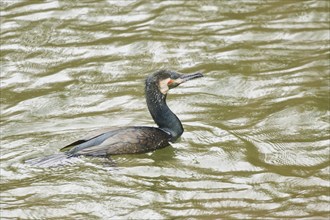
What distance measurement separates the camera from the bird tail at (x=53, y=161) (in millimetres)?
9227

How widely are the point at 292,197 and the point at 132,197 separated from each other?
1.46 meters

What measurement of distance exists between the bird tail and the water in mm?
88

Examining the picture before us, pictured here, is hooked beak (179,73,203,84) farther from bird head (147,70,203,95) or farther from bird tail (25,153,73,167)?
bird tail (25,153,73,167)

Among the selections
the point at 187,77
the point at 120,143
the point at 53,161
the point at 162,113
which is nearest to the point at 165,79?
the point at 187,77

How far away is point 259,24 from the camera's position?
13484mm

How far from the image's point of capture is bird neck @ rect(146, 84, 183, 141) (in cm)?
1009

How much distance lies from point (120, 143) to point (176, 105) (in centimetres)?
171

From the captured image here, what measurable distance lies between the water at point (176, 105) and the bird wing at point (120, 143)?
4.3 inches

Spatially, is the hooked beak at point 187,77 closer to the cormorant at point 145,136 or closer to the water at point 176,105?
the cormorant at point 145,136

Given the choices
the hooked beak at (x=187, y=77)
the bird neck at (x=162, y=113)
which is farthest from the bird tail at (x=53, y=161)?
the hooked beak at (x=187, y=77)

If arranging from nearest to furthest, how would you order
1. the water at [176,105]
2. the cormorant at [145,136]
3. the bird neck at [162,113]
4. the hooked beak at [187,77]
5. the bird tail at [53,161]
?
1. the water at [176,105]
2. the bird tail at [53,161]
3. the cormorant at [145,136]
4. the bird neck at [162,113]
5. the hooked beak at [187,77]

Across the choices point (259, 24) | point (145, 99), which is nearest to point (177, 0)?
point (259, 24)

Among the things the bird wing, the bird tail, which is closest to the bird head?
the bird wing

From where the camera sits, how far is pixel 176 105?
11055mm
